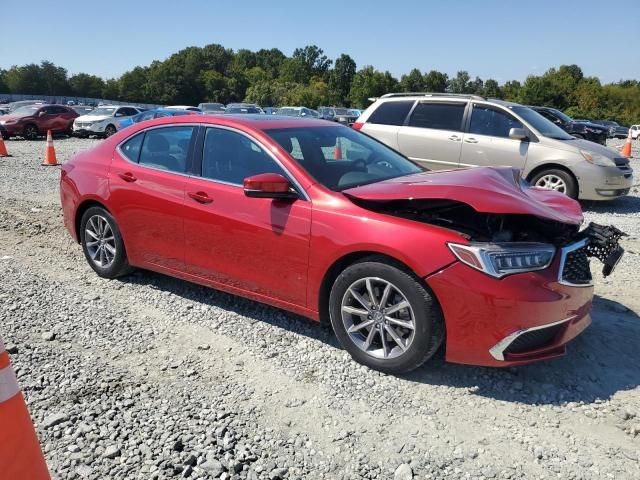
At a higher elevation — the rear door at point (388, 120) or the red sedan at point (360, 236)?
the rear door at point (388, 120)

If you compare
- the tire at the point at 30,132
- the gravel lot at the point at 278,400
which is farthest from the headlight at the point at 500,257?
the tire at the point at 30,132

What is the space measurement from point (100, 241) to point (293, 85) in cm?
9290

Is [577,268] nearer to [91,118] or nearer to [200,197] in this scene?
[200,197]

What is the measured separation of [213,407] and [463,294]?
1.58 meters

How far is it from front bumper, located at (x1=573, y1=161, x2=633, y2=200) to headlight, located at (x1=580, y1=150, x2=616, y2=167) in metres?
0.07

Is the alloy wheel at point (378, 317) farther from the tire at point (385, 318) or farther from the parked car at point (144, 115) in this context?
the parked car at point (144, 115)

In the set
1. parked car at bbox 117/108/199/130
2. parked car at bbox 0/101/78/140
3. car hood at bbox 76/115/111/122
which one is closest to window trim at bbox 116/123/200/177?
parked car at bbox 117/108/199/130

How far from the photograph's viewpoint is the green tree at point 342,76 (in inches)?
4309

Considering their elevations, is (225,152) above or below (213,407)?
above

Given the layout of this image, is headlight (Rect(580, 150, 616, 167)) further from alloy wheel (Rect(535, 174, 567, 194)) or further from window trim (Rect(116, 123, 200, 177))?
window trim (Rect(116, 123, 200, 177))

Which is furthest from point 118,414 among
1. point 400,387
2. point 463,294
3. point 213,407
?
point 463,294

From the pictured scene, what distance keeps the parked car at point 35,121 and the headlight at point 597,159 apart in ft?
70.4

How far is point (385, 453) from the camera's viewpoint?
2658mm

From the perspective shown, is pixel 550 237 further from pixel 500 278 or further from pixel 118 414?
pixel 118 414
